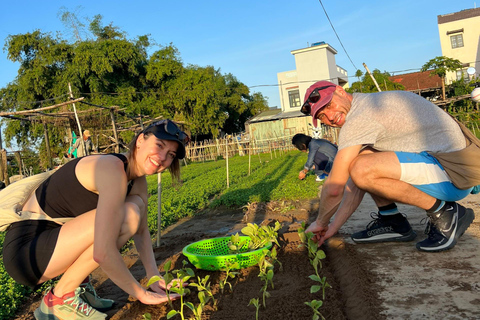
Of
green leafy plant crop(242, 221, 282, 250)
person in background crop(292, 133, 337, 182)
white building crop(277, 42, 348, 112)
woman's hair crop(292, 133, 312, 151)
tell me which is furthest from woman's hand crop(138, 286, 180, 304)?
white building crop(277, 42, 348, 112)

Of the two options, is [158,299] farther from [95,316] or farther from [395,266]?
[395,266]

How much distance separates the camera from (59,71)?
25.8 meters

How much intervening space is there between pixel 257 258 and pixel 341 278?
2.08 ft

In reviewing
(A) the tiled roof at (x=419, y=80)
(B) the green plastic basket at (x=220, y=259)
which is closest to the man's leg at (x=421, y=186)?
(B) the green plastic basket at (x=220, y=259)

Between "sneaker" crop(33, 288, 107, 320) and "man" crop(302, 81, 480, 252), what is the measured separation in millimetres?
1831

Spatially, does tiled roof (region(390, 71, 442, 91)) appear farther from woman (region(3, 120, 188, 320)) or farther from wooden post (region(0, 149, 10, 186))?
woman (region(3, 120, 188, 320))

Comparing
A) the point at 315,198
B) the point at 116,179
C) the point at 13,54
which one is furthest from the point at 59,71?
the point at 116,179

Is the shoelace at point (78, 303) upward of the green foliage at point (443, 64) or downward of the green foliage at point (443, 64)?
downward

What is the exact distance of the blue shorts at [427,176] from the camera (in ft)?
9.21

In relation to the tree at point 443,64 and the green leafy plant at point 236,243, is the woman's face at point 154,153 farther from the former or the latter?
the tree at point 443,64

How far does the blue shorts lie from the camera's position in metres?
2.81

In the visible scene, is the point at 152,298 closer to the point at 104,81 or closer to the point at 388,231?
the point at 388,231

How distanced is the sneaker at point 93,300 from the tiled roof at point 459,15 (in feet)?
125

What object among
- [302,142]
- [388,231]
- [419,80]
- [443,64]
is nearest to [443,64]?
[443,64]
